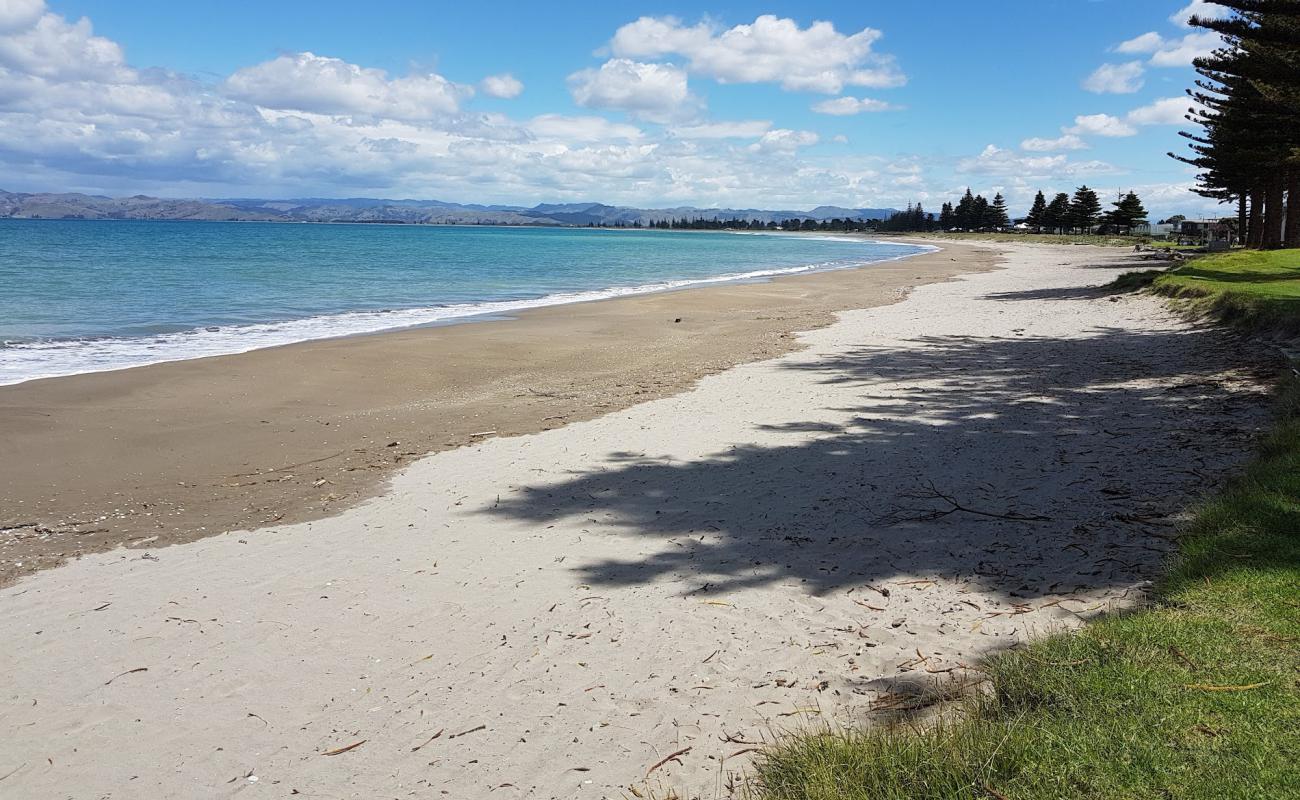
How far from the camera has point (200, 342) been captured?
16.3 metres

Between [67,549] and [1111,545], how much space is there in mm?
6660

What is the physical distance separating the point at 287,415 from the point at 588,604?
668 cm

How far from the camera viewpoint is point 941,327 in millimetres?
15938

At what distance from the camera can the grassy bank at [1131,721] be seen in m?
2.41

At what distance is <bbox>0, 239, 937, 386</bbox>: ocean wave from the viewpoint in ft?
43.4

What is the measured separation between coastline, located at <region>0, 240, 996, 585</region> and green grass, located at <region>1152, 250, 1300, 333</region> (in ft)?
22.3

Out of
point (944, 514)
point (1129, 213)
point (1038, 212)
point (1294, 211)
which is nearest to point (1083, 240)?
point (1129, 213)

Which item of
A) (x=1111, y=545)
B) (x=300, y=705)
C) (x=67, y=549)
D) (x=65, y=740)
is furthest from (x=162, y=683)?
(x=1111, y=545)

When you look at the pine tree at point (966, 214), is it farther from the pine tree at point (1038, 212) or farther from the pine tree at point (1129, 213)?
the pine tree at point (1129, 213)

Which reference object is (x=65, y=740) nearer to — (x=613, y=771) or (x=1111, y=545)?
(x=613, y=771)

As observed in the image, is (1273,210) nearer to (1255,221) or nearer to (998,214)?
(1255,221)

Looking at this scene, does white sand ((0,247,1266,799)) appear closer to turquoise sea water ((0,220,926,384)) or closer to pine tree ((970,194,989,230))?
turquoise sea water ((0,220,926,384))

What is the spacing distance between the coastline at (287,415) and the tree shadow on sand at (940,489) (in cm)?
220

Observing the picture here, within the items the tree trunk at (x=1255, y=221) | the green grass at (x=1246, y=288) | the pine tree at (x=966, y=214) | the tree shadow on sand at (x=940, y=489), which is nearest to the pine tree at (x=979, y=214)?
the pine tree at (x=966, y=214)
